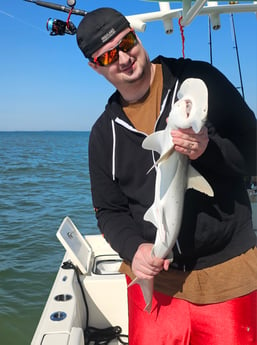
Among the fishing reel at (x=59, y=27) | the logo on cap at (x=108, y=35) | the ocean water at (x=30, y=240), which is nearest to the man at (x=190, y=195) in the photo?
the logo on cap at (x=108, y=35)

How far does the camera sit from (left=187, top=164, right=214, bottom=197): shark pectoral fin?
1.95 meters

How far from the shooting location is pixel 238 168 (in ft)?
6.74

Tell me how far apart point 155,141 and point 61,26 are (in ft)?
9.88

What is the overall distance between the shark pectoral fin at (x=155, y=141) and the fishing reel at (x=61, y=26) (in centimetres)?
276

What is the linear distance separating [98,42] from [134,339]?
6.33 ft

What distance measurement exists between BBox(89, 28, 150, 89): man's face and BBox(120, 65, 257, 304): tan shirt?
15 cm

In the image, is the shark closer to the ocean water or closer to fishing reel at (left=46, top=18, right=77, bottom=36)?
fishing reel at (left=46, top=18, right=77, bottom=36)

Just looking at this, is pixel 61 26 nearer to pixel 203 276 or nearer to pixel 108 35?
pixel 108 35

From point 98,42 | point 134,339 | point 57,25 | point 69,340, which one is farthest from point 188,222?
point 57,25

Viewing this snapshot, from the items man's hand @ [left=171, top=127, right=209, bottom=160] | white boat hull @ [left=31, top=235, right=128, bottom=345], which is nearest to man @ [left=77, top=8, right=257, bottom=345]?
A: man's hand @ [left=171, top=127, right=209, bottom=160]

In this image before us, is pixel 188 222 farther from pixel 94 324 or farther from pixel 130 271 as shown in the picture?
pixel 94 324

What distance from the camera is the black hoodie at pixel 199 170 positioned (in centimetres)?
204

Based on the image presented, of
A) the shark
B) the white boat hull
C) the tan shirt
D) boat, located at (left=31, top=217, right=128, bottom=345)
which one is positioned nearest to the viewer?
the shark

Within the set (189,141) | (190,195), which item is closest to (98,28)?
(189,141)
